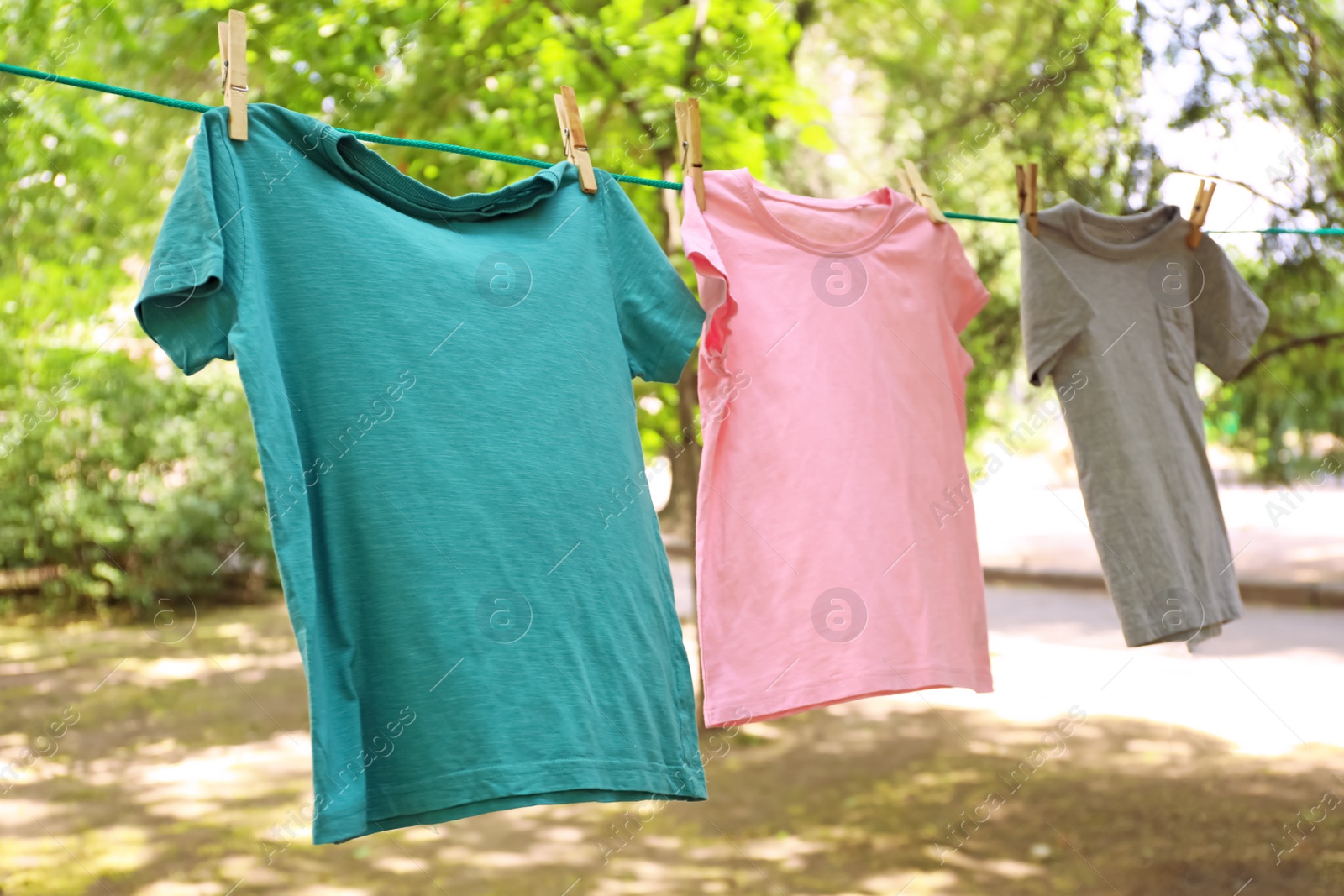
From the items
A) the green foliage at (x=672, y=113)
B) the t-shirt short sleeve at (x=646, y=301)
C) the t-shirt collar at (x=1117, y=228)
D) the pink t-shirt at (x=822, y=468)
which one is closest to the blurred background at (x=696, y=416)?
the green foliage at (x=672, y=113)

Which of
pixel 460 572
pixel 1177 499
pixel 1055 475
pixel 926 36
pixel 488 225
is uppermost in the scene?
pixel 926 36

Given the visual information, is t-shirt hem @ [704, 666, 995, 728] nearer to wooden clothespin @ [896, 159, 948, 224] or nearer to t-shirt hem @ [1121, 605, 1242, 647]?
t-shirt hem @ [1121, 605, 1242, 647]

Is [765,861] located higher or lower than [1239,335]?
lower

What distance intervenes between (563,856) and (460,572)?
294cm

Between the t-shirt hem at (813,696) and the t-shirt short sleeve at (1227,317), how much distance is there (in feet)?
4.25

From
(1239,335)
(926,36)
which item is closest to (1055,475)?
(926,36)

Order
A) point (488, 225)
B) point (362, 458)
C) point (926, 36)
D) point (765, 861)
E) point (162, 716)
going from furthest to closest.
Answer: point (926, 36)
point (162, 716)
point (765, 861)
point (488, 225)
point (362, 458)

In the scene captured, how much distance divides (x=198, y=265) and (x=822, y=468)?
4.09ft

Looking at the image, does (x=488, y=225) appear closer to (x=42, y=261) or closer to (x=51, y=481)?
(x=42, y=261)

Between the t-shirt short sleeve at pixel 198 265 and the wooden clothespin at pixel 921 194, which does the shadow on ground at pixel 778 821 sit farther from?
the t-shirt short sleeve at pixel 198 265

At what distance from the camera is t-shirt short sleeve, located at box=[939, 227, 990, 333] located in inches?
96.1

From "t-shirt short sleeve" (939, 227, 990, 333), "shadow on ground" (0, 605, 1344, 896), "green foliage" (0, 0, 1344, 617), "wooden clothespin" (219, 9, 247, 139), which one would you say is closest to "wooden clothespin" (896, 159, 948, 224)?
"t-shirt short sleeve" (939, 227, 990, 333)

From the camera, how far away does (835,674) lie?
2.13 metres

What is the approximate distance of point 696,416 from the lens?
5.32 meters
